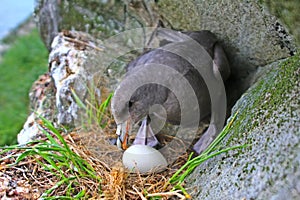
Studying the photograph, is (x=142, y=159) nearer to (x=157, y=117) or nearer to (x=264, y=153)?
(x=157, y=117)

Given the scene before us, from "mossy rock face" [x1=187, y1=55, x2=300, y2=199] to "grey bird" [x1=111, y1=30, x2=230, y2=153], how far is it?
520 millimetres

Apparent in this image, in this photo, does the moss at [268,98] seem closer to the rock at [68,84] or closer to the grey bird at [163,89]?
the grey bird at [163,89]

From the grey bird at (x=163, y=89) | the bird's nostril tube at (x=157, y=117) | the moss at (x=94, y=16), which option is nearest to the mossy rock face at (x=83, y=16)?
the moss at (x=94, y=16)

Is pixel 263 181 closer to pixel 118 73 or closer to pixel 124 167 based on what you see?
pixel 124 167

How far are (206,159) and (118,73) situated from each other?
1459 mm

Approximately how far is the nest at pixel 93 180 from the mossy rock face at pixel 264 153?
0.24 m

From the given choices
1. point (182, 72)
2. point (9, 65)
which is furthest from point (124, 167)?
point (9, 65)

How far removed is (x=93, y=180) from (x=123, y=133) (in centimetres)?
40

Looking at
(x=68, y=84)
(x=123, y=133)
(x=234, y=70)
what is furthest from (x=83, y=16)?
(x=123, y=133)

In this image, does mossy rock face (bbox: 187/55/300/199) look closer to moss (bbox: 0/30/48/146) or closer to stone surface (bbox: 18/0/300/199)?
stone surface (bbox: 18/0/300/199)

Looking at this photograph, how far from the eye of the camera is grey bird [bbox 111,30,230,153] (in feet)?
9.13

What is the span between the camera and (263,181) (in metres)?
2.01

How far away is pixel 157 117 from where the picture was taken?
9.63 feet

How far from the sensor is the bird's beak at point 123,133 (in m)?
2.83
